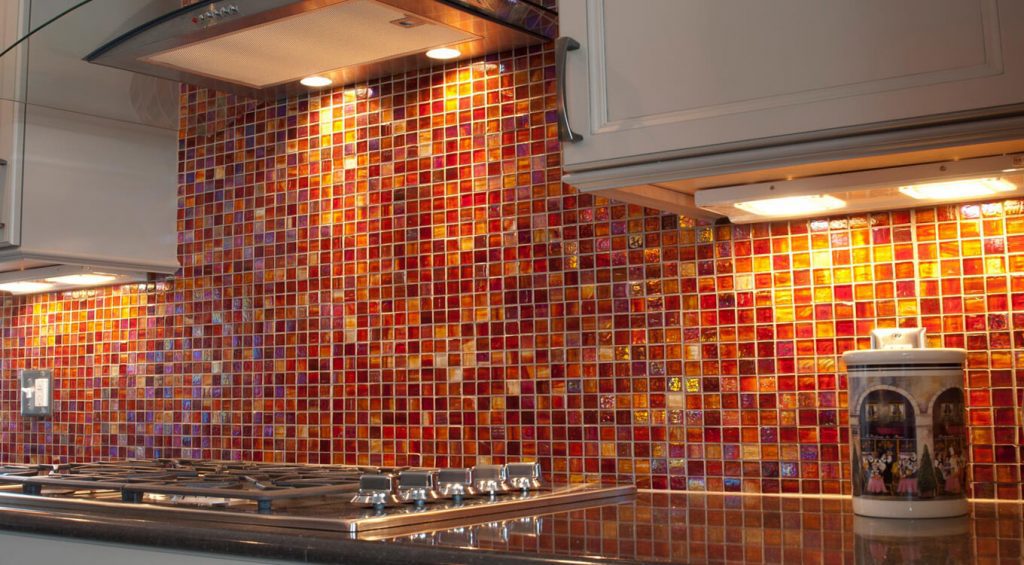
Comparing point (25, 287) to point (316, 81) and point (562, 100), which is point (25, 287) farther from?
point (562, 100)

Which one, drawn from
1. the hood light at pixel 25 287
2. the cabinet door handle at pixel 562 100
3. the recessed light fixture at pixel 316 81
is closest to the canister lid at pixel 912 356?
the cabinet door handle at pixel 562 100

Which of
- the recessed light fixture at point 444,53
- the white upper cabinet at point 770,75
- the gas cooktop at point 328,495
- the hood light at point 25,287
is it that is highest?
the recessed light fixture at point 444,53

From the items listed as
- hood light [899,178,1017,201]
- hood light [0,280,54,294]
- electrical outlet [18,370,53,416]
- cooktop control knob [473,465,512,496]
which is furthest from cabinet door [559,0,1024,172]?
electrical outlet [18,370,53,416]

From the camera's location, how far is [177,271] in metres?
2.66

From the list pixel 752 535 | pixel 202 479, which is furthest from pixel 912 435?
pixel 202 479

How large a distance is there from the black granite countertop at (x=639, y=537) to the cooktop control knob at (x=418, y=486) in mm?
171

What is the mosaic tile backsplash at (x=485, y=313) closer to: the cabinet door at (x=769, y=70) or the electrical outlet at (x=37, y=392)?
the electrical outlet at (x=37, y=392)

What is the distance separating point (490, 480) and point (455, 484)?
0.24 feet

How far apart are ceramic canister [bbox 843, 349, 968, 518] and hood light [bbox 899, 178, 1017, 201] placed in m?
0.24

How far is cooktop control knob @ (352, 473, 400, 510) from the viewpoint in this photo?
154cm

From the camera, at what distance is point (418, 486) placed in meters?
1.60

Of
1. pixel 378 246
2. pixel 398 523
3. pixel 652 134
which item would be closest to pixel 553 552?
pixel 398 523

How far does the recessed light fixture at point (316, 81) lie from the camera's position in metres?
2.25

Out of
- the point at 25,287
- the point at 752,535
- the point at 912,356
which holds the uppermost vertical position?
the point at 25,287
